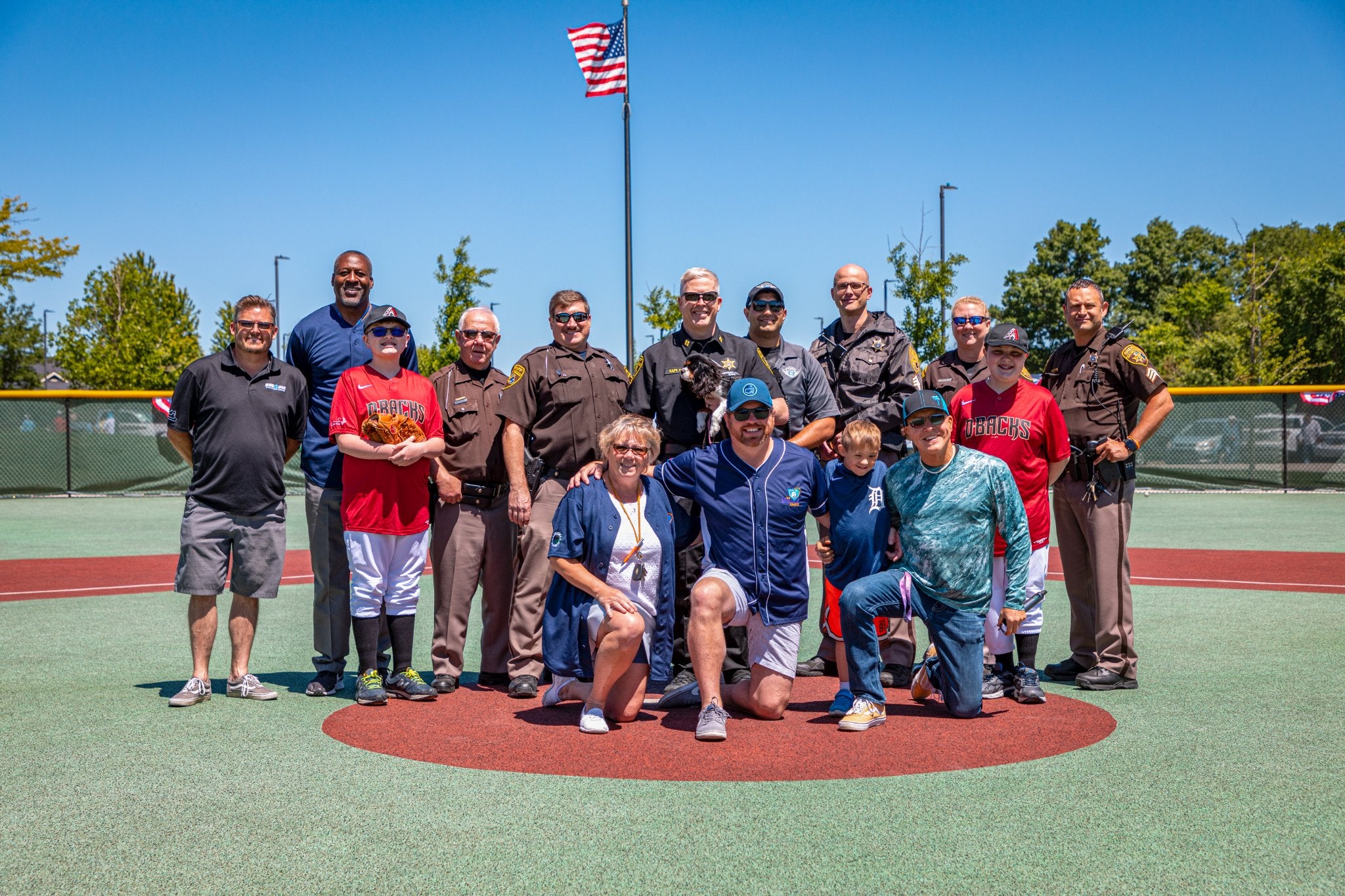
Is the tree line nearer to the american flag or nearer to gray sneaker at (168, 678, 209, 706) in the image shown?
the american flag

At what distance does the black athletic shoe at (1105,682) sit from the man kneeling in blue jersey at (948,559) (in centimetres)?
76

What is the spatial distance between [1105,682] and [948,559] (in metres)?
1.34

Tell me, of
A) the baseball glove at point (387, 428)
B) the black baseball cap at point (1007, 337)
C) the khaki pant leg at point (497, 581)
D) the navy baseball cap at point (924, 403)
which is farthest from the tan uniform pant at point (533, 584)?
the black baseball cap at point (1007, 337)

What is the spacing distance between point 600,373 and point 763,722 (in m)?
2.25

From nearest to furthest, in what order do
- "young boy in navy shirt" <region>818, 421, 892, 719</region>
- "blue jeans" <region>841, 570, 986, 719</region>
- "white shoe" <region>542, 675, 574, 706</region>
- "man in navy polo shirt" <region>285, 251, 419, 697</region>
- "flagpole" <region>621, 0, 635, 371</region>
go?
"blue jeans" <region>841, 570, 986, 719</region> < "young boy in navy shirt" <region>818, 421, 892, 719</region> < "white shoe" <region>542, 675, 574, 706</region> < "man in navy polo shirt" <region>285, 251, 419, 697</region> < "flagpole" <region>621, 0, 635, 371</region>

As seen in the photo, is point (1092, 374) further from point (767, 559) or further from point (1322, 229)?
point (1322, 229)

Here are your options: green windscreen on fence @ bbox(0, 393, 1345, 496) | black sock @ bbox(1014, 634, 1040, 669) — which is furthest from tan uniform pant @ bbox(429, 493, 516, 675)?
green windscreen on fence @ bbox(0, 393, 1345, 496)

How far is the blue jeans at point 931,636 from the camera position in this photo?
17.8 feet

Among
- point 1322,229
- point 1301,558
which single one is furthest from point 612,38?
point 1322,229

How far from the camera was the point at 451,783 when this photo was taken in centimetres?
437

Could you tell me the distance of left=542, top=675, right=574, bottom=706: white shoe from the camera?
5.80 metres

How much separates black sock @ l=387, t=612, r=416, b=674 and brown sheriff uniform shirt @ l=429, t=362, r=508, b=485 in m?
0.91

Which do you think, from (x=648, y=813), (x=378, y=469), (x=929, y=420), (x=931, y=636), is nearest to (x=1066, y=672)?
(x=931, y=636)

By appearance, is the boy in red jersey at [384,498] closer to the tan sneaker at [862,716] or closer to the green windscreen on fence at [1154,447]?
the tan sneaker at [862,716]
